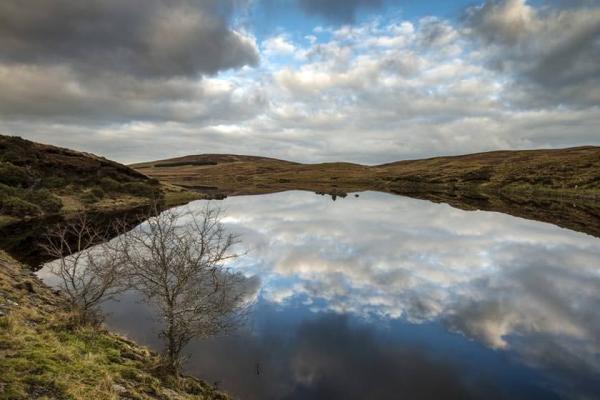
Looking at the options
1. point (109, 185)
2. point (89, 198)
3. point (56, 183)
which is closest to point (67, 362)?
point (89, 198)

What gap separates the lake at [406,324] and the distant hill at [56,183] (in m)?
33.0

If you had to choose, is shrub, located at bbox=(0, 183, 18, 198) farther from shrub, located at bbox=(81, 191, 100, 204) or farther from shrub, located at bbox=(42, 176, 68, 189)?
shrub, located at bbox=(81, 191, 100, 204)

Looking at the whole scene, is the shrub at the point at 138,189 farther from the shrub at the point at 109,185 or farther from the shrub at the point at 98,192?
the shrub at the point at 98,192

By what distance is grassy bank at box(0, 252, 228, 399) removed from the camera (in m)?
9.58

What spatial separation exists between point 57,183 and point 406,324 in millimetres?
64634

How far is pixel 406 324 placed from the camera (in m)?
21.5

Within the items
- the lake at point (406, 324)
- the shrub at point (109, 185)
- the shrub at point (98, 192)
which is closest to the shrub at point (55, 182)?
the shrub at point (98, 192)

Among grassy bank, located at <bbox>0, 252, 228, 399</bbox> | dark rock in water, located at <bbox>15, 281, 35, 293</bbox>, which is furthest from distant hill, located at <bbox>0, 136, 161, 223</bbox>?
grassy bank, located at <bbox>0, 252, 228, 399</bbox>

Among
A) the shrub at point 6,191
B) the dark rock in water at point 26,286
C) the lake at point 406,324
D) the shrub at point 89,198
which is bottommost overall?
the lake at point 406,324

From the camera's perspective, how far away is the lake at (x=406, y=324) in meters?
15.6

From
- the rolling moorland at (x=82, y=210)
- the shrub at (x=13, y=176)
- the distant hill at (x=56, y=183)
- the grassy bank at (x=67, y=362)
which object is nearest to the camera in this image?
the grassy bank at (x=67, y=362)

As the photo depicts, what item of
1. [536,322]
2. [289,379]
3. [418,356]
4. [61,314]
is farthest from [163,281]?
[536,322]

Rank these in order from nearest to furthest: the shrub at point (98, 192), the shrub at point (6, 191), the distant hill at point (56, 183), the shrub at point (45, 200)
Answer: the shrub at point (6, 191)
the distant hill at point (56, 183)
the shrub at point (45, 200)
the shrub at point (98, 192)

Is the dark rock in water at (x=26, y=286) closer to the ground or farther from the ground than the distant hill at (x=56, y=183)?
closer to the ground
